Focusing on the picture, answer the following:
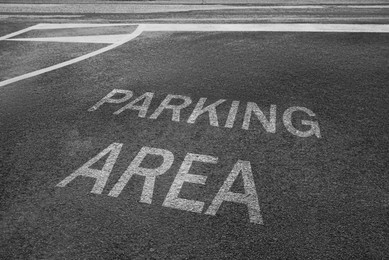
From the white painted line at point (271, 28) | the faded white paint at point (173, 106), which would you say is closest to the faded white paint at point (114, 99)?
the faded white paint at point (173, 106)

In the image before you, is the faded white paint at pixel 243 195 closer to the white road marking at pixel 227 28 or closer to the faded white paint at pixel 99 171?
the faded white paint at pixel 99 171

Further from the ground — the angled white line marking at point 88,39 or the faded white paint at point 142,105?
the angled white line marking at point 88,39

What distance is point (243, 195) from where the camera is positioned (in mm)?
3500

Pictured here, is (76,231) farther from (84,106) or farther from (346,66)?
(346,66)

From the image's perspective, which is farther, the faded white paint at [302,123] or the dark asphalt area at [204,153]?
the faded white paint at [302,123]

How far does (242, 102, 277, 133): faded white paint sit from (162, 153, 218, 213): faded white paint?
852 millimetres

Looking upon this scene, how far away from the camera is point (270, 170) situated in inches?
151

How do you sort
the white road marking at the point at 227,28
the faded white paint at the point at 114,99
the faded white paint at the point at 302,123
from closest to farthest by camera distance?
the faded white paint at the point at 302,123 < the faded white paint at the point at 114,99 < the white road marking at the point at 227,28

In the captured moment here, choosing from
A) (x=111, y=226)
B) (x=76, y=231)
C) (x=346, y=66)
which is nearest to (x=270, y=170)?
(x=111, y=226)

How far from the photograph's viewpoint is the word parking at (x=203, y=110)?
4.66 meters

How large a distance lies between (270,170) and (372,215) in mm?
1005

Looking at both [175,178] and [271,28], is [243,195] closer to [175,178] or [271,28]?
[175,178]

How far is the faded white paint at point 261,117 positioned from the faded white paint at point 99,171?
1578 mm

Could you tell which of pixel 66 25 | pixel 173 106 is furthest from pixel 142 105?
pixel 66 25
